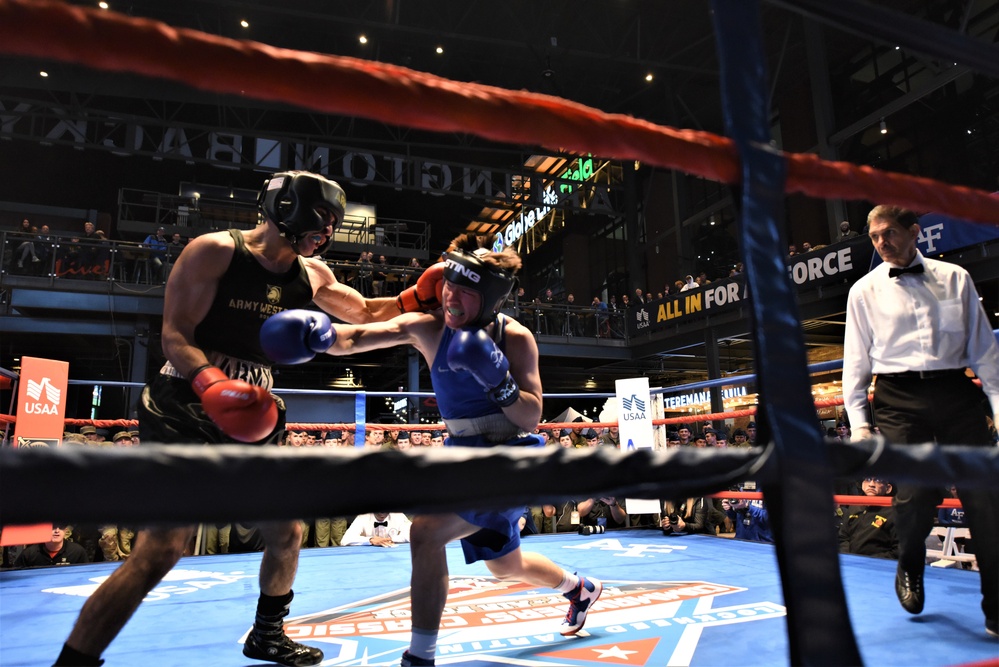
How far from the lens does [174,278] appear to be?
162 cm

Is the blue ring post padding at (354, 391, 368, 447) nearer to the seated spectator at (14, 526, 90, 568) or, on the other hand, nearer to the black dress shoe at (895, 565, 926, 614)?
the seated spectator at (14, 526, 90, 568)

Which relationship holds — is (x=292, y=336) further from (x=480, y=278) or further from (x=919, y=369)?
(x=919, y=369)

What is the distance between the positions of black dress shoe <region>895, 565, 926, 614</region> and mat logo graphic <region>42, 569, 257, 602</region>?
2794mm

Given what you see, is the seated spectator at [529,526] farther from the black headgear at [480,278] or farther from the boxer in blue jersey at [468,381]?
the black headgear at [480,278]

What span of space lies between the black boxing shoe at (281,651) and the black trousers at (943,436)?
72.5 inches

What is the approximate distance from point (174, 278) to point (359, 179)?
35.1 ft

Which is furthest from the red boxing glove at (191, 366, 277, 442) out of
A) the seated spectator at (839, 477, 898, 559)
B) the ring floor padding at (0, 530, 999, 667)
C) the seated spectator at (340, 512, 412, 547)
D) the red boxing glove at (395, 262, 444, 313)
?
the seated spectator at (340, 512, 412, 547)

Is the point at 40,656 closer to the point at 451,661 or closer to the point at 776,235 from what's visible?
the point at 451,661

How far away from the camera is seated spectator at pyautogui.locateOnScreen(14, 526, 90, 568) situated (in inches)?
160

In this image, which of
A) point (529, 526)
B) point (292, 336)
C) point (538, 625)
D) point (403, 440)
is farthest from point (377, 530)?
point (292, 336)

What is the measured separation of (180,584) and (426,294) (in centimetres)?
222

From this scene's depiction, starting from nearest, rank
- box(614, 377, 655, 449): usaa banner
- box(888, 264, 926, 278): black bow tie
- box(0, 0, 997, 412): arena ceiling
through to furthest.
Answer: box(888, 264, 926, 278): black bow tie
box(614, 377, 655, 449): usaa banner
box(0, 0, 997, 412): arena ceiling

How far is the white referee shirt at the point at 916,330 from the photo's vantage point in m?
1.89

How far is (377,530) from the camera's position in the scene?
5.06 metres
